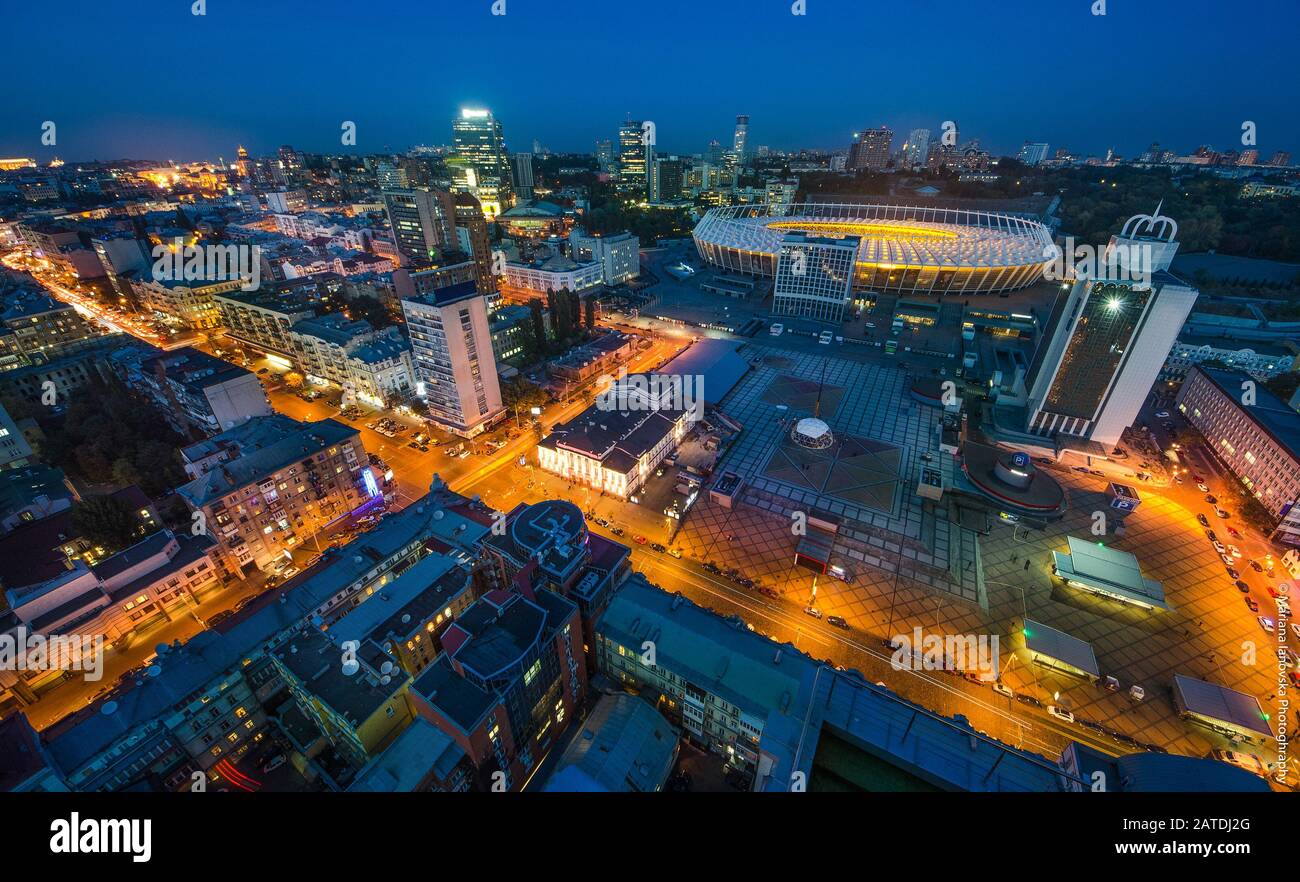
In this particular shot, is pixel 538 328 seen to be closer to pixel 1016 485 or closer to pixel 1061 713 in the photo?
pixel 1016 485

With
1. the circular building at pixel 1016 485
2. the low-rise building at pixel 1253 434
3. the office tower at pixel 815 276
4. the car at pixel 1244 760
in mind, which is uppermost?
the office tower at pixel 815 276

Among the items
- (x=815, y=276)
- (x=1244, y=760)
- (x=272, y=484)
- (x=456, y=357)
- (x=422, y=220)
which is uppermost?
(x=422, y=220)

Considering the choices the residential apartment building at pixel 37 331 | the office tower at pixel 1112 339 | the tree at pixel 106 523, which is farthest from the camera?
the residential apartment building at pixel 37 331

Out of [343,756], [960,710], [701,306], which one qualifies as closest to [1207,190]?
[701,306]

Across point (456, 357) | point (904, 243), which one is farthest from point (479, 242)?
point (904, 243)

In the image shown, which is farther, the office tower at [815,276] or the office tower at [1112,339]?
the office tower at [815,276]

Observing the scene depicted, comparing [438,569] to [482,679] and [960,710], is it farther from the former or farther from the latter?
[960,710]

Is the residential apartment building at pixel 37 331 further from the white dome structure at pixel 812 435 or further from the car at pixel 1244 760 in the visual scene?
the car at pixel 1244 760

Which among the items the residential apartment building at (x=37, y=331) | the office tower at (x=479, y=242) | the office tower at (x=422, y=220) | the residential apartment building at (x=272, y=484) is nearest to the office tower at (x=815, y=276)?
the office tower at (x=479, y=242)
